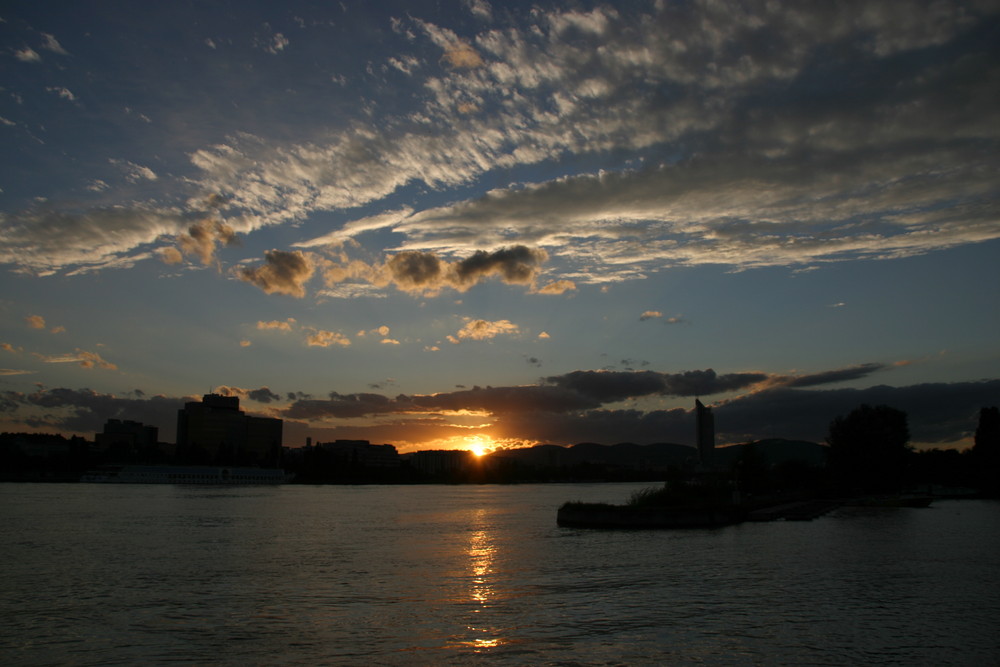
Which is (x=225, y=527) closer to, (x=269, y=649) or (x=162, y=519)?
(x=162, y=519)

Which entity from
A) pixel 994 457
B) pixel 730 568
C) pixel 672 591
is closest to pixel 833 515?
pixel 730 568

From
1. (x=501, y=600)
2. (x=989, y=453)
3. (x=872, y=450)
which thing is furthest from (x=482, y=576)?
(x=989, y=453)

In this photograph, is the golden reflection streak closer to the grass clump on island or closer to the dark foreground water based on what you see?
the dark foreground water

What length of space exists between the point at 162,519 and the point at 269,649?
251 feet

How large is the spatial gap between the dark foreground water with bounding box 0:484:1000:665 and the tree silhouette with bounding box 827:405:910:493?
124791 millimetres

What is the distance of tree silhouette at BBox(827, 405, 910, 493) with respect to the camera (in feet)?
593

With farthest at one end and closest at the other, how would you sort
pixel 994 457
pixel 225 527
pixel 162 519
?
pixel 994 457
pixel 162 519
pixel 225 527

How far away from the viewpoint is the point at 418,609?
31.9 meters

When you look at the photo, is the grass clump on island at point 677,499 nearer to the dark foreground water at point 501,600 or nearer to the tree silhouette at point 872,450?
the dark foreground water at point 501,600

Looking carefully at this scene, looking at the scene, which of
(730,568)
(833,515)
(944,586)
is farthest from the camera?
(833,515)

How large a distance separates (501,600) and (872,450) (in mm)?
172961

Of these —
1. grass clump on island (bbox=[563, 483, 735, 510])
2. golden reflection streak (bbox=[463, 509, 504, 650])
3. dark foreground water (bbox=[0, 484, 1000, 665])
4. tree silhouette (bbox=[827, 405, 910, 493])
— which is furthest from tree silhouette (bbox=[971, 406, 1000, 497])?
golden reflection streak (bbox=[463, 509, 504, 650])

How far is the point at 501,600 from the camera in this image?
112 feet

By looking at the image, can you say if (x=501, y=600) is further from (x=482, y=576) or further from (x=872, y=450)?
(x=872, y=450)
